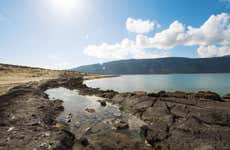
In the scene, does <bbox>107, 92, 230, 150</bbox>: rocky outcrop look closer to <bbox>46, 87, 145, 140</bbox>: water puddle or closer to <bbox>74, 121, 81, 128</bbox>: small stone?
<bbox>46, 87, 145, 140</bbox>: water puddle

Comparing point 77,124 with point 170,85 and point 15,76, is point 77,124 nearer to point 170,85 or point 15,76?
point 170,85

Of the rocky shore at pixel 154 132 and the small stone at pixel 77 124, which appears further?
the small stone at pixel 77 124

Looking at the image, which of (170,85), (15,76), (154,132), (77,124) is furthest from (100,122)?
(15,76)

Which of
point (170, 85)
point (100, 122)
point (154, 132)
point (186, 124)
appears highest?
point (186, 124)

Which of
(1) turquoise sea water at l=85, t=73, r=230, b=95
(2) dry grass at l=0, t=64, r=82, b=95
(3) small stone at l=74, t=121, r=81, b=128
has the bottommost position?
(3) small stone at l=74, t=121, r=81, b=128

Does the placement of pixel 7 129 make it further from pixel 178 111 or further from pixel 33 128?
pixel 178 111

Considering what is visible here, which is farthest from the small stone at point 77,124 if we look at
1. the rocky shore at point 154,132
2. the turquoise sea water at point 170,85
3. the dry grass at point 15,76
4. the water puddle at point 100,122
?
the turquoise sea water at point 170,85

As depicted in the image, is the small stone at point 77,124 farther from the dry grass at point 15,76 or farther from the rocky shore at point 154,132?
the dry grass at point 15,76

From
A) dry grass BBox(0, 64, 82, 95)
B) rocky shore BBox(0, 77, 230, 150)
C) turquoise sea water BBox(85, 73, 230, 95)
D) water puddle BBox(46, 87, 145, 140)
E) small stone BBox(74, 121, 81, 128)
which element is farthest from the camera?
turquoise sea water BBox(85, 73, 230, 95)

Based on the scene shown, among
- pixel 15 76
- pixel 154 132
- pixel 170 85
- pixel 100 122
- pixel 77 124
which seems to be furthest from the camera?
pixel 15 76

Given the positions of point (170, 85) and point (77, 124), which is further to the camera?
point (170, 85)

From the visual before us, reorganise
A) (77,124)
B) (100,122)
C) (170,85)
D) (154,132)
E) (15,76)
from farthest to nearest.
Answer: (15,76)
(170,85)
(100,122)
(77,124)
(154,132)

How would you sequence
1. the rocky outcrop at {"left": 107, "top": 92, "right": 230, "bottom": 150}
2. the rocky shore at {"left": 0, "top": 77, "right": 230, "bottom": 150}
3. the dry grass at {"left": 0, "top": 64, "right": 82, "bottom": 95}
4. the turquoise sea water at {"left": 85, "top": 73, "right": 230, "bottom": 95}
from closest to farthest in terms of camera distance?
the rocky shore at {"left": 0, "top": 77, "right": 230, "bottom": 150} → the rocky outcrop at {"left": 107, "top": 92, "right": 230, "bottom": 150} → the dry grass at {"left": 0, "top": 64, "right": 82, "bottom": 95} → the turquoise sea water at {"left": 85, "top": 73, "right": 230, "bottom": 95}

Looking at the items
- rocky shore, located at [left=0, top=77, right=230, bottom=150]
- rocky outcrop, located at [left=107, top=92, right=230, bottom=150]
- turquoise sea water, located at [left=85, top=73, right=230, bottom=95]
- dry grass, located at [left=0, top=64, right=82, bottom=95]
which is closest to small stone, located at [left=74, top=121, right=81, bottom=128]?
rocky shore, located at [left=0, top=77, right=230, bottom=150]
